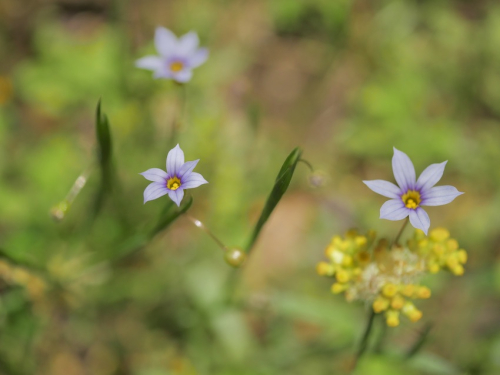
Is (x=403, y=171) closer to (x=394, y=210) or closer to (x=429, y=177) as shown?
(x=429, y=177)

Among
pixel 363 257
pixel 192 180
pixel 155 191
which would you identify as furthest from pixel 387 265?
pixel 155 191

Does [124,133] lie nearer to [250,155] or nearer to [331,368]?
[250,155]

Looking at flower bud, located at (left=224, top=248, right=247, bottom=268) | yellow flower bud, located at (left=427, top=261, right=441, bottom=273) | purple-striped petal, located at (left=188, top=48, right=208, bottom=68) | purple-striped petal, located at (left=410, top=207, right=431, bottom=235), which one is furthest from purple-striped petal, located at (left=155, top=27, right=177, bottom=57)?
yellow flower bud, located at (left=427, top=261, right=441, bottom=273)

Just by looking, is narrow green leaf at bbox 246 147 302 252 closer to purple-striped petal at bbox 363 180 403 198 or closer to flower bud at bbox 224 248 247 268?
flower bud at bbox 224 248 247 268

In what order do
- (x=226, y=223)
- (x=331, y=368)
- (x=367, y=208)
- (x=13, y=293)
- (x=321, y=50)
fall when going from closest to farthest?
(x=13, y=293) → (x=331, y=368) → (x=226, y=223) → (x=367, y=208) → (x=321, y=50)

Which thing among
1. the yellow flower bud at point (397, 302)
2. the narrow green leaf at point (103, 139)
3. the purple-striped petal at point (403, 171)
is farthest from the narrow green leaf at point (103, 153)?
the yellow flower bud at point (397, 302)

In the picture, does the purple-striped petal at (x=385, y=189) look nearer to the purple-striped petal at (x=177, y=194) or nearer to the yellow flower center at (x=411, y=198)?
the yellow flower center at (x=411, y=198)

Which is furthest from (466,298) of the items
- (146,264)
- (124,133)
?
A: (124,133)
